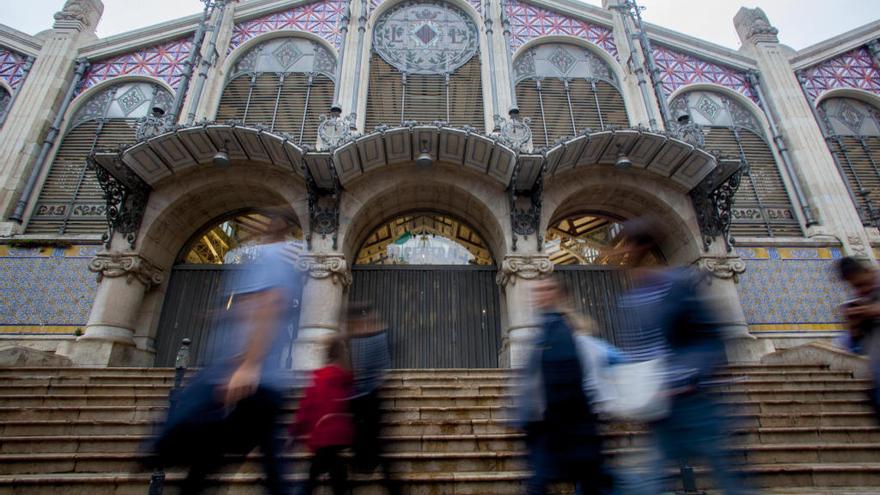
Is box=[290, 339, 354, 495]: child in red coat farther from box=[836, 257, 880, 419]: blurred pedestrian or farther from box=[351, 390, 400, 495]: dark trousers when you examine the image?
box=[836, 257, 880, 419]: blurred pedestrian

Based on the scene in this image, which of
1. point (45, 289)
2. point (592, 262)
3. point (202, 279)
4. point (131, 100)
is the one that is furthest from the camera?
point (131, 100)

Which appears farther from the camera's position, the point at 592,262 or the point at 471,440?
the point at 592,262

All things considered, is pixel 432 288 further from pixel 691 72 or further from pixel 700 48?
pixel 700 48

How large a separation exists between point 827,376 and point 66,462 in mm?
9872

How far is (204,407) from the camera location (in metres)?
2.34

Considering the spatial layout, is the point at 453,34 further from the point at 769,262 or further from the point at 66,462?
the point at 66,462

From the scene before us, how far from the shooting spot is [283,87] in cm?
1210

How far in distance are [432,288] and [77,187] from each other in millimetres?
9222

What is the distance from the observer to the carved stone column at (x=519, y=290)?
8625 millimetres

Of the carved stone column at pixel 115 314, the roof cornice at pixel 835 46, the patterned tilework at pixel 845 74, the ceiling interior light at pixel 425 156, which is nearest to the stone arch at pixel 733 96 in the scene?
the patterned tilework at pixel 845 74

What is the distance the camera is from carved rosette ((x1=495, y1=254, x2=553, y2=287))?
8.91m

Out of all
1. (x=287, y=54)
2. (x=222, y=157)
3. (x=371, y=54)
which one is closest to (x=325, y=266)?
(x=222, y=157)

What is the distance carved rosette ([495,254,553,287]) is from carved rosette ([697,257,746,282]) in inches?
133

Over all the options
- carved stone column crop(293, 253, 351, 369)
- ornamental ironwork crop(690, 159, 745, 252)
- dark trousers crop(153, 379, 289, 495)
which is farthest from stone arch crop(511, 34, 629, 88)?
dark trousers crop(153, 379, 289, 495)
